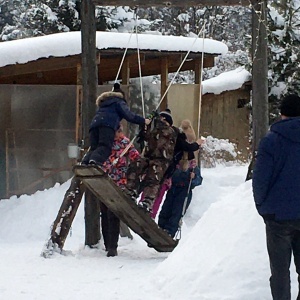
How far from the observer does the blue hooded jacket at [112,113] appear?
916cm

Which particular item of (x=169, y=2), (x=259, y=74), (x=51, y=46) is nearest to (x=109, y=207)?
(x=259, y=74)

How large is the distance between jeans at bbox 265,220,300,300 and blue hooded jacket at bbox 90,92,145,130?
11.6 ft

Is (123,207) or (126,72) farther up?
(126,72)

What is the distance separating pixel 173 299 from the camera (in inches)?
260

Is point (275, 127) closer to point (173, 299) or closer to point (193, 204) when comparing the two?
point (173, 299)

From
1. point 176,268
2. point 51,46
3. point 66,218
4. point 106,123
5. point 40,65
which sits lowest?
point 66,218

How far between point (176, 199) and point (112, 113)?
1.63 m

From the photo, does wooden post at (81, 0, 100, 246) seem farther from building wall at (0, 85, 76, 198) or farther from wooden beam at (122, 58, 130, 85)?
wooden beam at (122, 58, 130, 85)

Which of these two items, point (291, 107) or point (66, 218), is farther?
point (66, 218)

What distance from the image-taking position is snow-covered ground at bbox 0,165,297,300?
6504mm

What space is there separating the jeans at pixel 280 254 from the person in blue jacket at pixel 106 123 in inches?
134

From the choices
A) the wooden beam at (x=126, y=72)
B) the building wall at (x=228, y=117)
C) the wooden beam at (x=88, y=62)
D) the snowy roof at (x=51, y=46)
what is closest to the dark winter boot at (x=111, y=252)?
the wooden beam at (x=88, y=62)

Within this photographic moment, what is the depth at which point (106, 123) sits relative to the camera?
9125mm

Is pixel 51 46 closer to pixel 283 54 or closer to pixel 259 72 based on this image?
pixel 259 72
